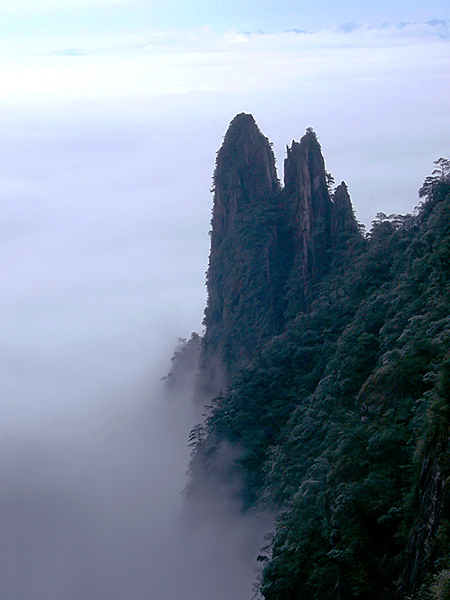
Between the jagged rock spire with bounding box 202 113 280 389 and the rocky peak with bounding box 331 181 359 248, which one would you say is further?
the jagged rock spire with bounding box 202 113 280 389

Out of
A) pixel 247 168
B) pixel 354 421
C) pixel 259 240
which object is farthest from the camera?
pixel 247 168

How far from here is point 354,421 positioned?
34406 millimetres

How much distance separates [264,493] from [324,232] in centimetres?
2598

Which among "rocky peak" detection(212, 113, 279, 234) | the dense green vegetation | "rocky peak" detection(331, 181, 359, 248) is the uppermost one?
"rocky peak" detection(212, 113, 279, 234)

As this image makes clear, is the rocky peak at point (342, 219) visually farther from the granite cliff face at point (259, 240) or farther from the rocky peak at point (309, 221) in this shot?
the rocky peak at point (309, 221)

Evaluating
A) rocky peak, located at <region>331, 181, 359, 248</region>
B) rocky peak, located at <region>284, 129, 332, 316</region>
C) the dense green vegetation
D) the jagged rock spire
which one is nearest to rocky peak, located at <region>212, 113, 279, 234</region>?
the jagged rock spire

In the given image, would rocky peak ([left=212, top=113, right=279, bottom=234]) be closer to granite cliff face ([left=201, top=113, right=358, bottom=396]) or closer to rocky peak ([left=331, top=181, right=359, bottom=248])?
granite cliff face ([left=201, top=113, right=358, bottom=396])

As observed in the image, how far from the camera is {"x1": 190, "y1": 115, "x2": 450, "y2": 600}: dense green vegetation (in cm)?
2530

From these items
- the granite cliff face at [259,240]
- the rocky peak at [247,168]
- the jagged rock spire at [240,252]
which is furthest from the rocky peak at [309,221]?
the rocky peak at [247,168]

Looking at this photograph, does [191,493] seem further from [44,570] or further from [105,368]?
[105,368]

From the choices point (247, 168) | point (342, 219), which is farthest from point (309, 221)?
point (247, 168)

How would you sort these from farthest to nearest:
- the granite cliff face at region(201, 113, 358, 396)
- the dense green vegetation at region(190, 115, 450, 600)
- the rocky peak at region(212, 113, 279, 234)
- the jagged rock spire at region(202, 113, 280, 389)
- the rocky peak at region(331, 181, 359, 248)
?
the rocky peak at region(212, 113, 279, 234)
the jagged rock spire at region(202, 113, 280, 389)
the granite cliff face at region(201, 113, 358, 396)
the rocky peak at region(331, 181, 359, 248)
the dense green vegetation at region(190, 115, 450, 600)

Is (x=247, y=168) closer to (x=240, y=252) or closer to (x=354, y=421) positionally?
(x=240, y=252)

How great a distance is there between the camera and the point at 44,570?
5600 centimetres
